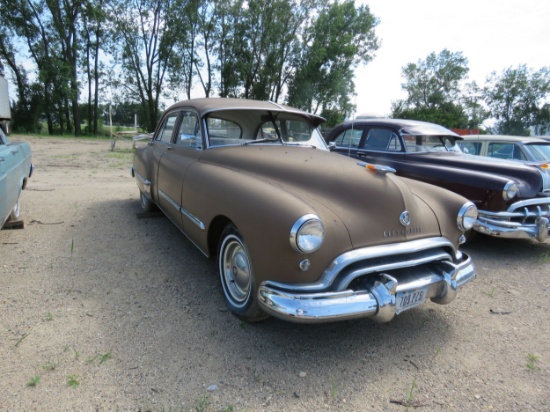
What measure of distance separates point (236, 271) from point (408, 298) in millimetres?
1231

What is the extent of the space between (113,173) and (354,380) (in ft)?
29.6

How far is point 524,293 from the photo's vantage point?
130 inches

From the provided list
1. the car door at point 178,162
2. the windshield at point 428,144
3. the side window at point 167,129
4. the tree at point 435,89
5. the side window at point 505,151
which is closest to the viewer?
the car door at point 178,162

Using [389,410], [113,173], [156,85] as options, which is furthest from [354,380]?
[156,85]

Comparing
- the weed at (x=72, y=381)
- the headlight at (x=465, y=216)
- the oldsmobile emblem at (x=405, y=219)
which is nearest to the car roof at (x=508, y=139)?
the headlight at (x=465, y=216)

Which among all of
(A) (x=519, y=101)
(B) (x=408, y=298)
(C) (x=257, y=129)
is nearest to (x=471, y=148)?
(C) (x=257, y=129)

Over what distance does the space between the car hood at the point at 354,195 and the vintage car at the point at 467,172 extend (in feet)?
6.17

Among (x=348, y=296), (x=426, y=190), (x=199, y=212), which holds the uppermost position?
(x=426, y=190)

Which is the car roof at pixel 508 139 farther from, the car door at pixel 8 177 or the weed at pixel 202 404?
the car door at pixel 8 177

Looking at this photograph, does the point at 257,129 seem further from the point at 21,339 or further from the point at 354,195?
the point at 21,339

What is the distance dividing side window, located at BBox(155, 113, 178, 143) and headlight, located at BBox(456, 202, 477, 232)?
3.28 metres

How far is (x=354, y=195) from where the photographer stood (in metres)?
2.40

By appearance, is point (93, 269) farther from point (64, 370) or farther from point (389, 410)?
point (389, 410)

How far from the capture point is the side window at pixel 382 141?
549 cm
